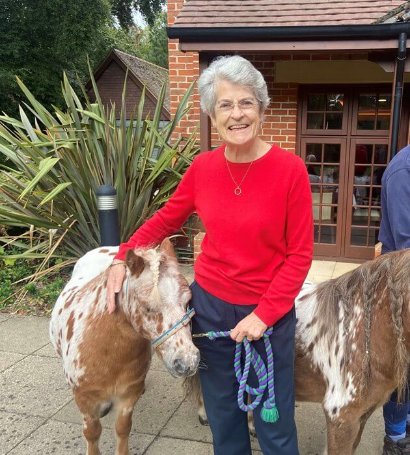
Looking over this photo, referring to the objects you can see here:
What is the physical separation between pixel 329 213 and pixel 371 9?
295 cm

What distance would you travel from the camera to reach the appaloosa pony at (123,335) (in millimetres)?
2066

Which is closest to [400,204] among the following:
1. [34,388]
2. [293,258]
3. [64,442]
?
[293,258]

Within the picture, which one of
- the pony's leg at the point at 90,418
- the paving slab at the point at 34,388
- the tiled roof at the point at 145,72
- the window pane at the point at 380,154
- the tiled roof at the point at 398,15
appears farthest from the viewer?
the tiled roof at the point at 145,72

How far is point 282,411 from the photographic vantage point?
2.07 metres

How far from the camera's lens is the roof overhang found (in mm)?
5461

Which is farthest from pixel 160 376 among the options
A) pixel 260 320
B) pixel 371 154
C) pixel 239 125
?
pixel 371 154

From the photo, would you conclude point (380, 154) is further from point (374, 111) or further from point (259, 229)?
point (259, 229)

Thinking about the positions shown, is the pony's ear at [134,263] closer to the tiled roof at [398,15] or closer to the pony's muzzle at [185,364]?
the pony's muzzle at [185,364]

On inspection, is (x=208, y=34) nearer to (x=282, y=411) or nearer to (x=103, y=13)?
(x=282, y=411)

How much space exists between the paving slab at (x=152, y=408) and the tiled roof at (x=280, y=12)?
4.37 meters

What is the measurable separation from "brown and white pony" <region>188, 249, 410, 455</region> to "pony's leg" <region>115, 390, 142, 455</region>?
3.16 ft

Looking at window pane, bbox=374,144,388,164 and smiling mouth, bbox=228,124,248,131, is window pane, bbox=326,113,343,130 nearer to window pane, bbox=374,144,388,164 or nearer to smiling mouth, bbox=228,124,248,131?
window pane, bbox=374,144,388,164

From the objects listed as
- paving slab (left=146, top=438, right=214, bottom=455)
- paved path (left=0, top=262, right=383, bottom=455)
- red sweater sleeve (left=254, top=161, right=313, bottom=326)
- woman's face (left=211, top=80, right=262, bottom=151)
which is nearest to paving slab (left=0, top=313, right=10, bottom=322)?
paved path (left=0, top=262, right=383, bottom=455)

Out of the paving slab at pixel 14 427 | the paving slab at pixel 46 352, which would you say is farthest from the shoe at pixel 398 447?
the paving slab at pixel 46 352
